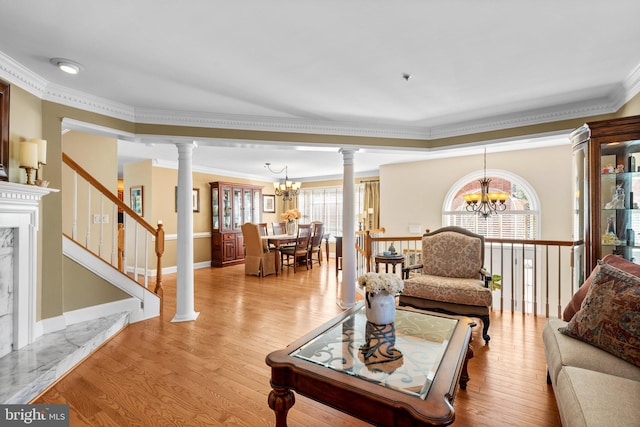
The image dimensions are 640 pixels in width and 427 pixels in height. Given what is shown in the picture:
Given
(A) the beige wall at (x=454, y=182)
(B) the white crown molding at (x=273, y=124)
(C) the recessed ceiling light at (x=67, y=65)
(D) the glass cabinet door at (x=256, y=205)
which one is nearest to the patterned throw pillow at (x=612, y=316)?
(B) the white crown molding at (x=273, y=124)

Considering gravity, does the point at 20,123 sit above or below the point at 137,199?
above

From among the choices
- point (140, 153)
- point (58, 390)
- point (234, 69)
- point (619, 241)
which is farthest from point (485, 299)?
point (140, 153)

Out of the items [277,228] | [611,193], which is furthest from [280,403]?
[277,228]

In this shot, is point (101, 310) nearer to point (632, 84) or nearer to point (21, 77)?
point (21, 77)

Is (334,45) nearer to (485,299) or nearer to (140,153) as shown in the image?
(485,299)

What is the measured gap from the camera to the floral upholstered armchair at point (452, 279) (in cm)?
312

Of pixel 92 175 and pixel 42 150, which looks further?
pixel 92 175

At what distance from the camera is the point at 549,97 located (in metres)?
3.21

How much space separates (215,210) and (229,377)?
556cm

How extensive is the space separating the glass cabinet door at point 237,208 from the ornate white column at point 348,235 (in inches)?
166

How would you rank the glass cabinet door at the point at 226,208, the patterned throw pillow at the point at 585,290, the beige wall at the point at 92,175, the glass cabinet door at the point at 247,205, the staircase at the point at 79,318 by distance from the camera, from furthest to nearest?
1. the glass cabinet door at the point at 247,205
2. the glass cabinet door at the point at 226,208
3. the beige wall at the point at 92,175
4. the staircase at the point at 79,318
5. the patterned throw pillow at the point at 585,290

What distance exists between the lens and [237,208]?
25.9 feet

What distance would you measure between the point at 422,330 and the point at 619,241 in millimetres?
2209

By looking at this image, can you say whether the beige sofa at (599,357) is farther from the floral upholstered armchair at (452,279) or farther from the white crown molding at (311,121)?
the white crown molding at (311,121)
